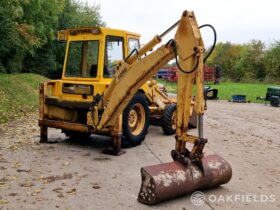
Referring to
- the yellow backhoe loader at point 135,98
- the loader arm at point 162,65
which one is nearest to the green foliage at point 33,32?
the yellow backhoe loader at point 135,98

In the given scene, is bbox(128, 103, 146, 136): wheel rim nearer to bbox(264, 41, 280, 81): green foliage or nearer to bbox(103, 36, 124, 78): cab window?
bbox(103, 36, 124, 78): cab window

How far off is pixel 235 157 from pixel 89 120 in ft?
10.4

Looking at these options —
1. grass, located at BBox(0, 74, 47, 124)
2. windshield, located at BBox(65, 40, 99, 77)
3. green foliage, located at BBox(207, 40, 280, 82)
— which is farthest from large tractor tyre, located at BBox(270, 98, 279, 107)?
green foliage, located at BBox(207, 40, 280, 82)

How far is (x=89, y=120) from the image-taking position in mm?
8695

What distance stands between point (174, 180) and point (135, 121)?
3.88 metres

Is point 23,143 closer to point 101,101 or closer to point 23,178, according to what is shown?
point 101,101

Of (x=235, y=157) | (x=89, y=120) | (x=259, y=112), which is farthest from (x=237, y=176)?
(x=259, y=112)

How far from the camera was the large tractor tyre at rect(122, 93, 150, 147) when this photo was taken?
9.01 metres

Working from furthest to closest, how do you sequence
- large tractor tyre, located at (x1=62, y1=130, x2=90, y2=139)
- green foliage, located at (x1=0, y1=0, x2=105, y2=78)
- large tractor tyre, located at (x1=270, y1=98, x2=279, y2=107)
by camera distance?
1. large tractor tyre, located at (x1=270, y1=98, x2=279, y2=107)
2. green foliage, located at (x1=0, y1=0, x2=105, y2=78)
3. large tractor tyre, located at (x1=62, y1=130, x2=90, y2=139)

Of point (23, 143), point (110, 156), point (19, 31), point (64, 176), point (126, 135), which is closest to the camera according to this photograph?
point (64, 176)

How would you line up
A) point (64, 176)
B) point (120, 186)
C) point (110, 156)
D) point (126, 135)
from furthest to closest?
point (126, 135) < point (110, 156) < point (64, 176) < point (120, 186)

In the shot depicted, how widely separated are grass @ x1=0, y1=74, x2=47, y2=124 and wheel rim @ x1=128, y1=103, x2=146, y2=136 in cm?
556

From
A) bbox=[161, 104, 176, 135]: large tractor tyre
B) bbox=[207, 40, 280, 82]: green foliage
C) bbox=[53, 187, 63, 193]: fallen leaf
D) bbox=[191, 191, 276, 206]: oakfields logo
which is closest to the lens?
bbox=[191, 191, 276, 206]: oakfields logo

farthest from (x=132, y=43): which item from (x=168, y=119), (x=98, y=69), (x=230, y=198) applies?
(x=230, y=198)
